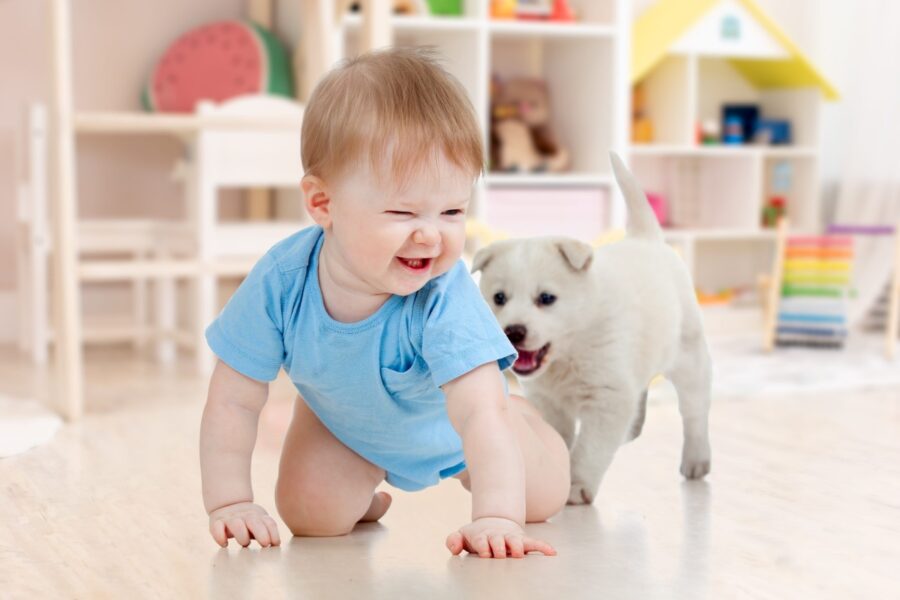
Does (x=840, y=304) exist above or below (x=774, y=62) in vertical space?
below

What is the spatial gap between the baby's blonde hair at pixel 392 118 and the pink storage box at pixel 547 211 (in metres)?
1.77

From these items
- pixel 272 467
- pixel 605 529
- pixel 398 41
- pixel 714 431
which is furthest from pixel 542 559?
pixel 398 41

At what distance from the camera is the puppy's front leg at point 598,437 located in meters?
1.08

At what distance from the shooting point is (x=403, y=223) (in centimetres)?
91

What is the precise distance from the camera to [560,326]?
1.06 metres

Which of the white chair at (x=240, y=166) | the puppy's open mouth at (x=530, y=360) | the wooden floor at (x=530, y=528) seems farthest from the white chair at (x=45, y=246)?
the puppy's open mouth at (x=530, y=360)

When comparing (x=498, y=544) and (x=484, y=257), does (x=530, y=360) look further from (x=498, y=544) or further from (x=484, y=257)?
(x=498, y=544)

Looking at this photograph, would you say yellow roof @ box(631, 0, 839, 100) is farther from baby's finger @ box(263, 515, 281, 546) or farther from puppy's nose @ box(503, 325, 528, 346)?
baby's finger @ box(263, 515, 281, 546)

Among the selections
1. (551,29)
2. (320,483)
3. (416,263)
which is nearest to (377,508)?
(320,483)

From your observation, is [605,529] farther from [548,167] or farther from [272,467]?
[548,167]

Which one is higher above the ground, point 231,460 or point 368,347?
point 368,347

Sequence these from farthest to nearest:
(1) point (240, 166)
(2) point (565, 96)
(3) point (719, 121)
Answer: (3) point (719, 121) → (2) point (565, 96) → (1) point (240, 166)

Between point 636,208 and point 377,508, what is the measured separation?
0.40 m

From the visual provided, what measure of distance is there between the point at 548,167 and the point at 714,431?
140 centimetres
